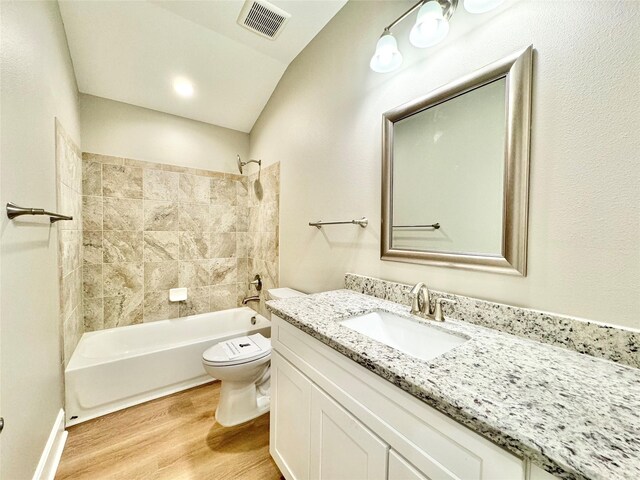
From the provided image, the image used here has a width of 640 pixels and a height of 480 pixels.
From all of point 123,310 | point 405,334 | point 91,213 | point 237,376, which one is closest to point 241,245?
point 123,310

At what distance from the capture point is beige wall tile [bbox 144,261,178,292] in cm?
237

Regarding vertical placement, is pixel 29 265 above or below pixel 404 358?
above

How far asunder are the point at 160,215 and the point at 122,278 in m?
0.67

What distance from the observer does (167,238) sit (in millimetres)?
2463

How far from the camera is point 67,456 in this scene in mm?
1373

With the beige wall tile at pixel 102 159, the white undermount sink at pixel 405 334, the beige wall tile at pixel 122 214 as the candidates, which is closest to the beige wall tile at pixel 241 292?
the beige wall tile at pixel 122 214

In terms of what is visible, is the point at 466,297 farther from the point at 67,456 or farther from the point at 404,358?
the point at 67,456

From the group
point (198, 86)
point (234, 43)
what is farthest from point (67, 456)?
point (234, 43)

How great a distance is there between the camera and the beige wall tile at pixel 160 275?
237 cm

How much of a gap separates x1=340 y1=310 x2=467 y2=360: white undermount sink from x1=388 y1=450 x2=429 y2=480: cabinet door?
0.32 metres

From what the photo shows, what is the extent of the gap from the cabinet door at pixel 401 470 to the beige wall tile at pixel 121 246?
258 centimetres

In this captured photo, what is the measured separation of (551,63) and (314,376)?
1.33 metres

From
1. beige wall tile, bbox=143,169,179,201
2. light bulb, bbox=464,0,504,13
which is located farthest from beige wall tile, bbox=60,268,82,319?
light bulb, bbox=464,0,504,13

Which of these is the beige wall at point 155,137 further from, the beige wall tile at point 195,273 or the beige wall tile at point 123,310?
the beige wall tile at point 123,310
